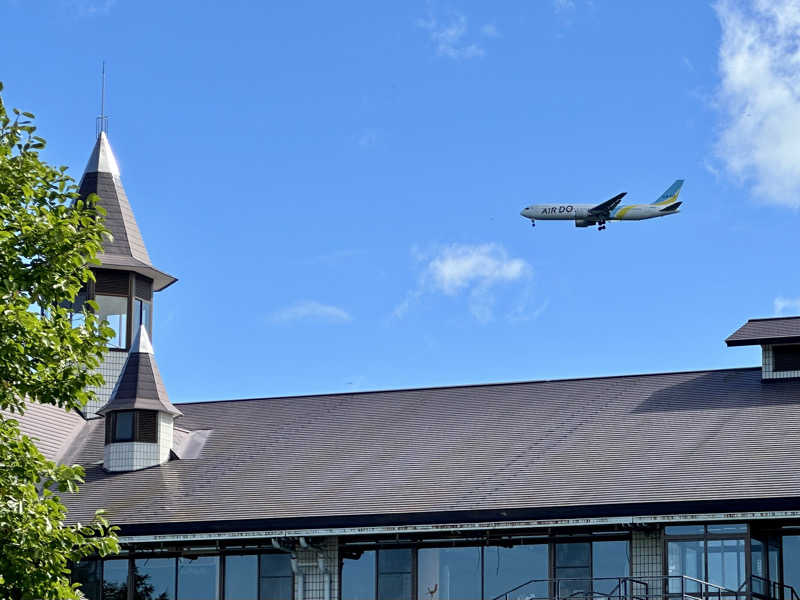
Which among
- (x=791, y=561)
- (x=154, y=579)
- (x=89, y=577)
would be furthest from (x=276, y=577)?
(x=791, y=561)

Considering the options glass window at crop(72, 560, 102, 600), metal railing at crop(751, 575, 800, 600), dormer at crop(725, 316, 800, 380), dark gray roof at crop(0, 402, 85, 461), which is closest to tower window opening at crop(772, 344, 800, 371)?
dormer at crop(725, 316, 800, 380)

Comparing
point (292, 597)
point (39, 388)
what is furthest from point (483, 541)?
point (39, 388)

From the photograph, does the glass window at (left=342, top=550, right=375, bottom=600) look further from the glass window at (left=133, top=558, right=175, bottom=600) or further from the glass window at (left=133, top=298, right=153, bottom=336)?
the glass window at (left=133, top=298, right=153, bottom=336)

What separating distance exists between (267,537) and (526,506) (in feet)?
17.4

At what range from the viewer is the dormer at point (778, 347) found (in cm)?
3209

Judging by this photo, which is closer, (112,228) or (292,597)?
(292,597)

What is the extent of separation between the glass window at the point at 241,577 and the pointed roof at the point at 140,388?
6.35 m

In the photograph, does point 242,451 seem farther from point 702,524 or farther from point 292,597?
point 702,524

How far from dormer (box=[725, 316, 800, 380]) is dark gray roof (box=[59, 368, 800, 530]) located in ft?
1.28

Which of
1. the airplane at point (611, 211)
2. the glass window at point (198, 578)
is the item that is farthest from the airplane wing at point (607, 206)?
the glass window at point (198, 578)

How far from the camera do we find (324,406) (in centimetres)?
3591

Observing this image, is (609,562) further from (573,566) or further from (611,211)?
(611,211)

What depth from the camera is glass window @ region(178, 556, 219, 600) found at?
2893 centimetres

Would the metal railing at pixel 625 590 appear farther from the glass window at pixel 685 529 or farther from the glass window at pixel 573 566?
the glass window at pixel 685 529
